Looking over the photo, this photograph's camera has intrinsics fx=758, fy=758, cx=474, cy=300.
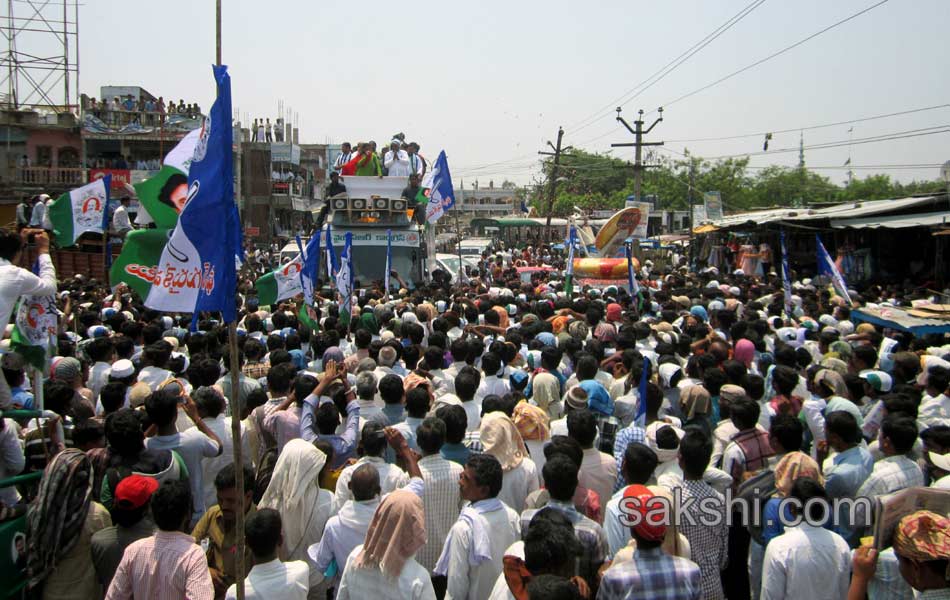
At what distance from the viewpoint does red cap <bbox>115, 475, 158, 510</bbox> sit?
3.66 meters

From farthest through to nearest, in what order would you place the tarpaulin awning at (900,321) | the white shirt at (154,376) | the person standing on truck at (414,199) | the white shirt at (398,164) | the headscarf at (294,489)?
the white shirt at (398,164)
the person standing on truck at (414,199)
the tarpaulin awning at (900,321)
the white shirt at (154,376)
the headscarf at (294,489)

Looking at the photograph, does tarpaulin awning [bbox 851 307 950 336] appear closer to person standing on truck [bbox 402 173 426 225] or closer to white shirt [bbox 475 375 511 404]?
white shirt [bbox 475 375 511 404]

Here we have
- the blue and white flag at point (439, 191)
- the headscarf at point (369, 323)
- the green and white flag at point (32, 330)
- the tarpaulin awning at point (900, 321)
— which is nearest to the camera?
the green and white flag at point (32, 330)

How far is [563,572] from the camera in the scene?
3051mm

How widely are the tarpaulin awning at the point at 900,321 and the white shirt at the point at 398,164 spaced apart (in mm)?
10254

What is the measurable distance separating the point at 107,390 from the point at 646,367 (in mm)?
3752

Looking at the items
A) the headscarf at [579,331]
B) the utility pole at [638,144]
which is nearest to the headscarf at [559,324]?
the headscarf at [579,331]

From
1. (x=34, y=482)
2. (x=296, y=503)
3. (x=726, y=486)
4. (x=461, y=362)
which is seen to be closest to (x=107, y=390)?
(x=34, y=482)

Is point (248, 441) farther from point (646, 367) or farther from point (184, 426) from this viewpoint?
point (646, 367)

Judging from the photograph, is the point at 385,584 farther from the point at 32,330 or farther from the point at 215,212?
the point at 32,330

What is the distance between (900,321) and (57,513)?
27.8 feet

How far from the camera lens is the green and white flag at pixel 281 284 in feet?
29.0

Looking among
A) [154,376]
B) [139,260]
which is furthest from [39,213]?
[154,376]

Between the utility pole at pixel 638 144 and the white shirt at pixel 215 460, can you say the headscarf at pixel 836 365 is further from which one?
the utility pole at pixel 638 144
